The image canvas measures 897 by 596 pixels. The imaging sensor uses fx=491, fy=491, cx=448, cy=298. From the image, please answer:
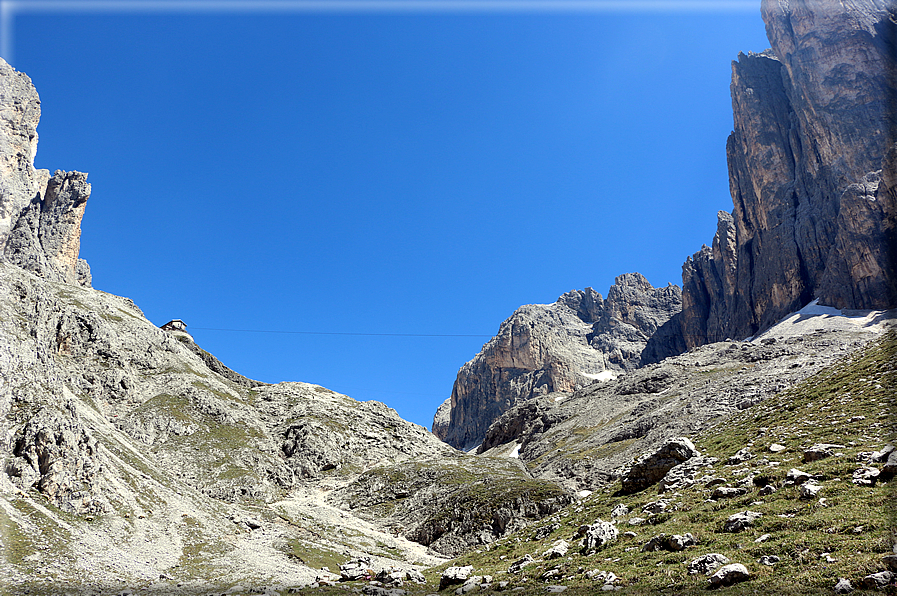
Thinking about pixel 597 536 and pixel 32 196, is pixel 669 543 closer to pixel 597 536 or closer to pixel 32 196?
pixel 597 536

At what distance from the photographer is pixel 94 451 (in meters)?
50.9

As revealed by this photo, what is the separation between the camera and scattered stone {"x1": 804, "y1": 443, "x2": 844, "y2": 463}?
1035 inches

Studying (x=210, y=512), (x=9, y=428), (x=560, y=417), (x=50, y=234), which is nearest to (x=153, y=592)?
(x=9, y=428)

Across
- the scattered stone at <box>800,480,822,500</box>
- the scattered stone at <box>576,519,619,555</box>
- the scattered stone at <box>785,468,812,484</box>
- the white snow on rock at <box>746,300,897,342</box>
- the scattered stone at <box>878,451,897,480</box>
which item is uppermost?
the white snow on rock at <box>746,300,897,342</box>

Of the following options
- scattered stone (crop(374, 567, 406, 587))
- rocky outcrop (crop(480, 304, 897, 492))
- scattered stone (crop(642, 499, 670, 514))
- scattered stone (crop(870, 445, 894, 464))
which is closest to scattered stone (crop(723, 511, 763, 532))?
scattered stone (crop(870, 445, 894, 464))

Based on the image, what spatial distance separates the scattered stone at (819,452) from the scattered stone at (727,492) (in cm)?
435

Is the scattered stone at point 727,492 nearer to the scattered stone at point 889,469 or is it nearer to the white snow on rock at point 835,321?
the scattered stone at point 889,469

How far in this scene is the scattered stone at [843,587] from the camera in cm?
1368

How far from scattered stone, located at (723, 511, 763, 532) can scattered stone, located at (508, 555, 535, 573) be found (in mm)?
11264

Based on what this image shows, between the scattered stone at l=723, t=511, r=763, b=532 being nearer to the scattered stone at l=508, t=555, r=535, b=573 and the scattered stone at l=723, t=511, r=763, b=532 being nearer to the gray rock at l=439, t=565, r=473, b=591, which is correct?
the scattered stone at l=508, t=555, r=535, b=573

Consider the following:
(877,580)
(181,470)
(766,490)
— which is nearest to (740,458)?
(766,490)

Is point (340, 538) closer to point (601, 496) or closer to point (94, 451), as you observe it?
point (94, 451)

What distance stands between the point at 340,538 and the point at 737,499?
52557 millimetres

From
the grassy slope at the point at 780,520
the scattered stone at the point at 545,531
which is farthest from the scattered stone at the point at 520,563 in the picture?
the scattered stone at the point at 545,531
